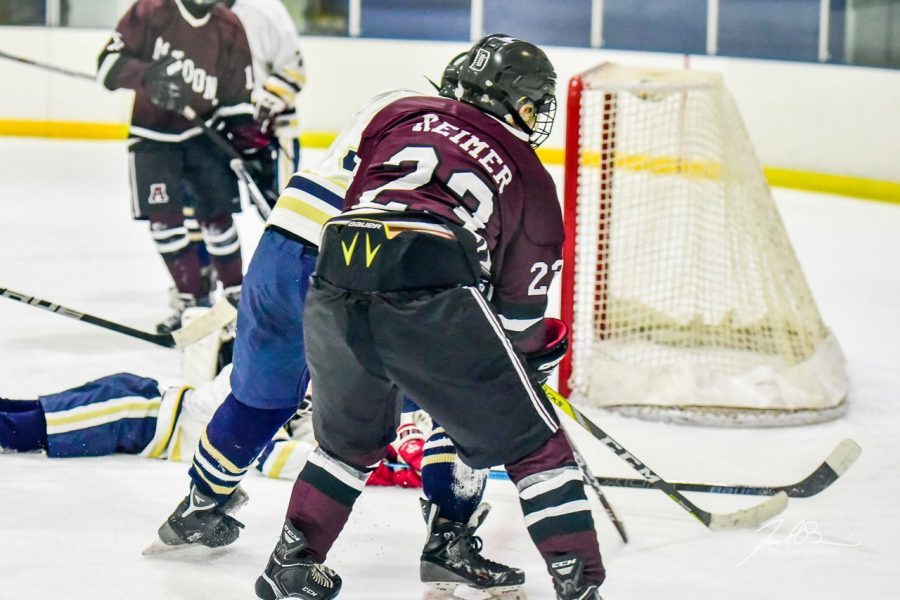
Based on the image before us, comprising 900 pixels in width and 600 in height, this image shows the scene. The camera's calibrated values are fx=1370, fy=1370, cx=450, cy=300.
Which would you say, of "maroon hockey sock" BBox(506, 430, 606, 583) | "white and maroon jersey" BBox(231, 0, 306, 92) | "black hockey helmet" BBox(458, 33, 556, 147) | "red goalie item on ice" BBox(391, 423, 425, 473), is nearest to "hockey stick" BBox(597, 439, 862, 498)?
"red goalie item on ice" BBox(391, 423, 425, 473)

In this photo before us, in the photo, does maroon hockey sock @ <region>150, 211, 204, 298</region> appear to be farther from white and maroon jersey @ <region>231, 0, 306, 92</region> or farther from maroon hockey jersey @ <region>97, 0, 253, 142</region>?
white and maroon jersey @ <region>231, 0, 306, 92</region>

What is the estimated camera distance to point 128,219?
6824 millimetres

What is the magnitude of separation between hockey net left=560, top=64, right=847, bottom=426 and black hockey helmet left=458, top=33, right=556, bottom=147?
4.94 feet

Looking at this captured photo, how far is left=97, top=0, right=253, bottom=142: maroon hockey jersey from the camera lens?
440 cm

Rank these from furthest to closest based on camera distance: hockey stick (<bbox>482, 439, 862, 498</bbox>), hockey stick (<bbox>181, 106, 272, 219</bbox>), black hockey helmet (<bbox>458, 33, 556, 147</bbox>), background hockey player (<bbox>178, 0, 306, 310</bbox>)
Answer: background hockey player (<bbox>178, 0, 306, 310</bbox>) < hockey stick (<bbox>181, 106, 272, 219</bbox>) < hockey stick (<bbox>482, 439, 862, 498</bbox>) < black hockey helmet (<bbox>458, 33, 556, 147</bbox>)

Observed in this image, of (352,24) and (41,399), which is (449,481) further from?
(352,24)

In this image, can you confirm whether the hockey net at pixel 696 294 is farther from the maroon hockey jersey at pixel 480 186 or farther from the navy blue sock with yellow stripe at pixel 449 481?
the maroon hockey jersey at pixel 480 186

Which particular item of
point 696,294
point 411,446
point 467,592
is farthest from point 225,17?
point 467,592

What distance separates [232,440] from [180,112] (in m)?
2.21

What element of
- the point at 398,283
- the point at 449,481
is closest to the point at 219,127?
the point at 449,481

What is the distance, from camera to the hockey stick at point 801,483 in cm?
294

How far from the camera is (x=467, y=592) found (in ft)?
7.93

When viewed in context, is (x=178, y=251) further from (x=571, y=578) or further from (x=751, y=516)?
(x=571, y=578)

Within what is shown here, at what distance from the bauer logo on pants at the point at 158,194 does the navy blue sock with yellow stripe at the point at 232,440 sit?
2100 mm
